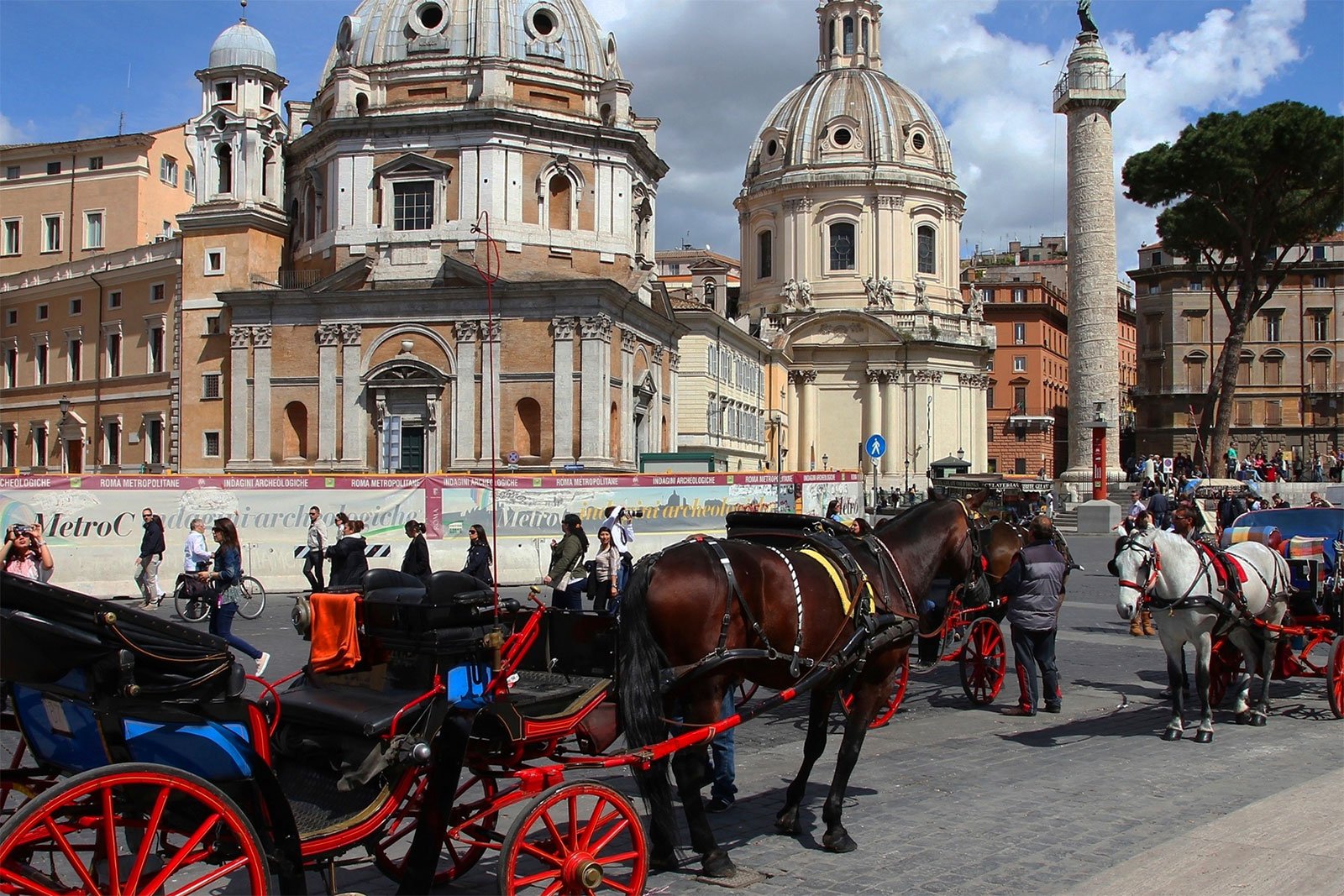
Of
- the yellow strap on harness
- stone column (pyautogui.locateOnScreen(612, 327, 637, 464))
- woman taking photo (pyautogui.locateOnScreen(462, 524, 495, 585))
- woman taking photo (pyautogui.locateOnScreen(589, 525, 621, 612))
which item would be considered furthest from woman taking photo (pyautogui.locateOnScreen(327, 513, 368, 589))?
stone column (pyautogui.locateOnScreen(612, 327, 637, 464))

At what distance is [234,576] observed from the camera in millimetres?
13109

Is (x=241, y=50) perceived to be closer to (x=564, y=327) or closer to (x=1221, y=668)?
(x=564, y=327)

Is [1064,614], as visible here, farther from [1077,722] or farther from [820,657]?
[820,657]

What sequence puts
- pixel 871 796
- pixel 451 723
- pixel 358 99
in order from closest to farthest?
pixel 451 723, pixel 871 796, pixel 358 99

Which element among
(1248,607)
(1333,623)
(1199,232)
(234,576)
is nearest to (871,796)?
(1248,607)

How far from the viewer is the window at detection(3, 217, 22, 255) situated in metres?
52.7

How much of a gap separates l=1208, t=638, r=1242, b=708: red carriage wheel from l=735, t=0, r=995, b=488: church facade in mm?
51062

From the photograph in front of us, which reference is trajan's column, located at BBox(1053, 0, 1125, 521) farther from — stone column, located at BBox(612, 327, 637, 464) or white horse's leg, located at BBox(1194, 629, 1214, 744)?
white horse's leg, located at BBox(1194, 629, 1214, 744)

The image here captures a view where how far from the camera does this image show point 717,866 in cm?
599

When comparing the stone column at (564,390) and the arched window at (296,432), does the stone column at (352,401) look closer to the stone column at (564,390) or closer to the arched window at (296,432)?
the arched window at (296,432)

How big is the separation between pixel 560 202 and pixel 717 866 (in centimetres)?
3464

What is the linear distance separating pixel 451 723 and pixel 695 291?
54787 millimetres

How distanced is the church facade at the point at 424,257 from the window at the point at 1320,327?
45.3m

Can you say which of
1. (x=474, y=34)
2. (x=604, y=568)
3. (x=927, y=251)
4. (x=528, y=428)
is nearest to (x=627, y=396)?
(x=528, y=428)
